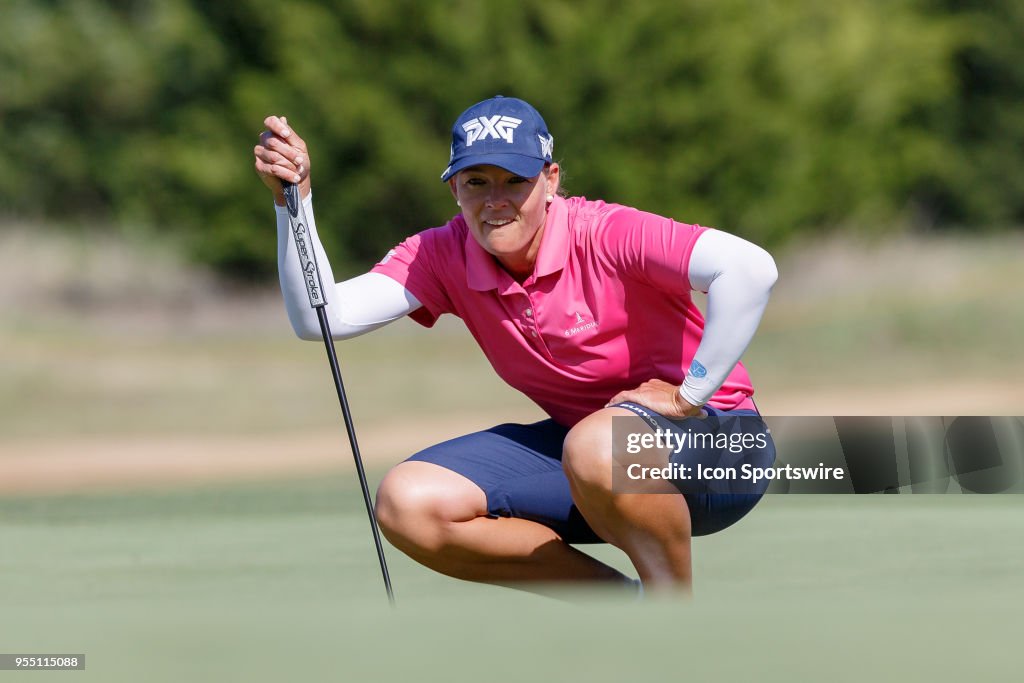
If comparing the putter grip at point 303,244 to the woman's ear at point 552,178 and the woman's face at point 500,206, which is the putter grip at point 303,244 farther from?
the woman's ear at point 552,178

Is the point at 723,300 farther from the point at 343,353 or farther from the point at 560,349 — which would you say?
the point at 343,353

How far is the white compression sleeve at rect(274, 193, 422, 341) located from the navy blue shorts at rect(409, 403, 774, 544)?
0.37 metres

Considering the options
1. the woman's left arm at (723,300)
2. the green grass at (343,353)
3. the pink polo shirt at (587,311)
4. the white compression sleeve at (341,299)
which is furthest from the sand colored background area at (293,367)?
the woman's left arm at (723,300)

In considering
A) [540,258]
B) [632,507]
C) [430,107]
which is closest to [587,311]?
[540,258]

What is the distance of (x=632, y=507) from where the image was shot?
3.27 meters

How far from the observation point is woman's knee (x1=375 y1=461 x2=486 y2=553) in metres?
3.54

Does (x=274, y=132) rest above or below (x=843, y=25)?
below

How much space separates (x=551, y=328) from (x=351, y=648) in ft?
4.62

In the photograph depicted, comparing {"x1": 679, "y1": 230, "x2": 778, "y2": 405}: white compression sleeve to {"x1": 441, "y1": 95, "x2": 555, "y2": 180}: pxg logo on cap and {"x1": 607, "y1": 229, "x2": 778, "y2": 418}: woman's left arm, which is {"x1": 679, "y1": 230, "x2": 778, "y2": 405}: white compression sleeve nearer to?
{"x1": 607, "y1": 229, "x2": 778, "y2": 418}: woman's left arm

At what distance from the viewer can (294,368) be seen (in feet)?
41.8

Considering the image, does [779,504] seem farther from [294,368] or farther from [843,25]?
[843,25]

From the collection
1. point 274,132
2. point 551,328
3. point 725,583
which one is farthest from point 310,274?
point 725,583

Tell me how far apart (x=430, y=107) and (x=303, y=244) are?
12786mm

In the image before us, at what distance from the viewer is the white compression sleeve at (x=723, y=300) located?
3297 mm
